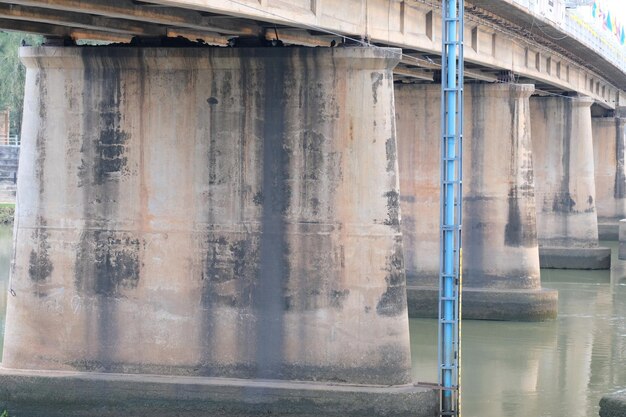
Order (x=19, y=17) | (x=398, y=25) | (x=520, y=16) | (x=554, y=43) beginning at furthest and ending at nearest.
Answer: (x=554, y=43) → (x=520, y=16) → (x=398, y=25) → (x=19, y=17)

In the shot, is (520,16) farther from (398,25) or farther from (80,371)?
(80,371)

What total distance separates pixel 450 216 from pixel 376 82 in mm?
2465

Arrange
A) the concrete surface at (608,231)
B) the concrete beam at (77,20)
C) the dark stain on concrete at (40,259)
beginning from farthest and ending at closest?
the concrete surface at (608,231)
the dark stain on concrete at (40,259)
the concrete beam at (77,20)

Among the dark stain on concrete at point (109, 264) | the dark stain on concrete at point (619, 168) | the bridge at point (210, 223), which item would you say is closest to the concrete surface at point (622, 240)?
the dark stain on concrete at point (619, 168)

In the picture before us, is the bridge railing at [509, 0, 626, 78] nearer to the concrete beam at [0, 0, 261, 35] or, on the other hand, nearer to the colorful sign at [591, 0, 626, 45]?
the colorful sign at [591, 0, 626, 45]

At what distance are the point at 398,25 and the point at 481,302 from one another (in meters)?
10.0

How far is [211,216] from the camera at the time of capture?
19.3 metres

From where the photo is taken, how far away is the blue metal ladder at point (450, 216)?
17.8m

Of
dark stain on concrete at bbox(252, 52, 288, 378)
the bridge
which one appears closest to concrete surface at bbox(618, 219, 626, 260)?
the bridge

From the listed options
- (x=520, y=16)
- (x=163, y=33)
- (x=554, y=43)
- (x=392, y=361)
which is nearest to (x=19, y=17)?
(x=163, y=33)

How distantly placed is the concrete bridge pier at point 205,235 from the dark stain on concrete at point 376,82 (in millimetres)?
20

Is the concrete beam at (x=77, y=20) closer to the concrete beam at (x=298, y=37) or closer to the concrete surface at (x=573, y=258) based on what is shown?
the concrete beam at (x=298, y=37)

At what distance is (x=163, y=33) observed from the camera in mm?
19969

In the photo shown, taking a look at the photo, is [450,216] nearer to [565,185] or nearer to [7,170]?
[565,185]
